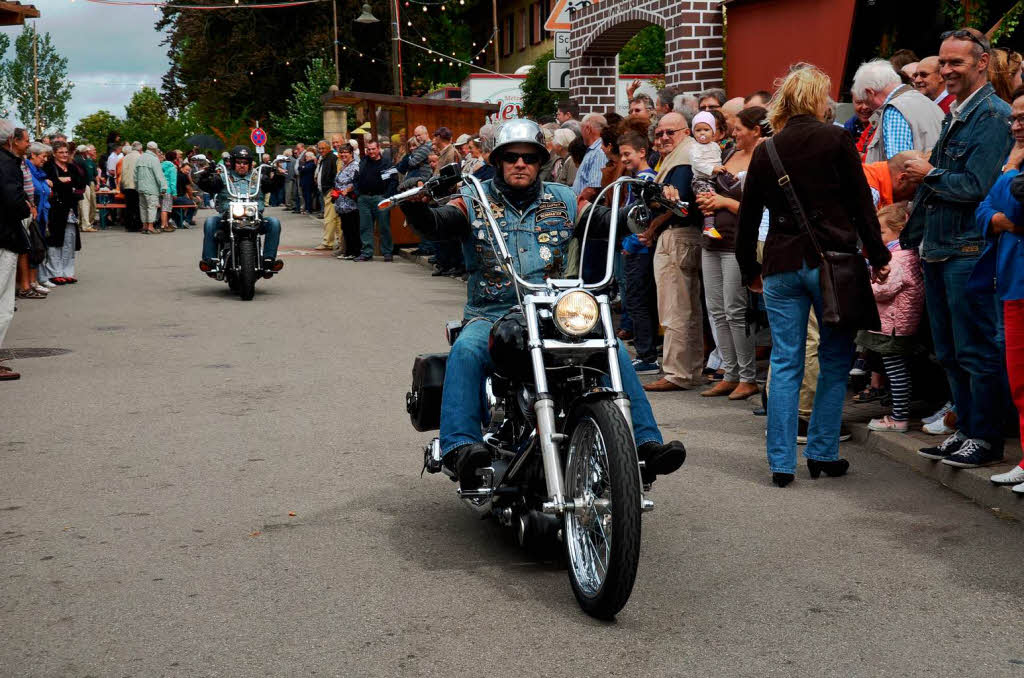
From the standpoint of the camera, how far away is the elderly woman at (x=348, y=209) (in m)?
21.8

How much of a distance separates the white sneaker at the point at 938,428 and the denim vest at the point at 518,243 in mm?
2814

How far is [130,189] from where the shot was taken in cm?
3106

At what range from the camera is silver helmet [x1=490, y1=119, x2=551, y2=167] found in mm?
5457

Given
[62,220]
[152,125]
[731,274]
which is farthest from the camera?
[152,125]

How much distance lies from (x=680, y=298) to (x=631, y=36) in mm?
9852

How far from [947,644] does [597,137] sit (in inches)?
347

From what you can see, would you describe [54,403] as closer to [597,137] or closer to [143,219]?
[597,137]

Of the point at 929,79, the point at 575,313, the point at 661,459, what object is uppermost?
the point at 929,79

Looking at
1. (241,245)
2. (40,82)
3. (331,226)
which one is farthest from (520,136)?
(40,82)

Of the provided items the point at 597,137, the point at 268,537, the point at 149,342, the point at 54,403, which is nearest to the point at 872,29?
the point at 597,137

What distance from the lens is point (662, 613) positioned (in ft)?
15.0

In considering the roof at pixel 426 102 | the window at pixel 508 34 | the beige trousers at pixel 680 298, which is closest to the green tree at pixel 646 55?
the roof at pixel 426 102

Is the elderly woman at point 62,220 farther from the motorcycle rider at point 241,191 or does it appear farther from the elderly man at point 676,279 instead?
the elderly man at point 676,279

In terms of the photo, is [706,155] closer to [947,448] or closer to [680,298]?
[680,298]
